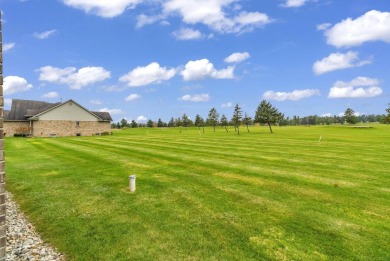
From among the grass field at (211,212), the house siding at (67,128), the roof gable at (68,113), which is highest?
the roof gable at (68,113)

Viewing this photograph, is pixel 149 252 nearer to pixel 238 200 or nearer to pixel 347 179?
pixel 238 200

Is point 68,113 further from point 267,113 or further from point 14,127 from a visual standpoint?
point 267,113

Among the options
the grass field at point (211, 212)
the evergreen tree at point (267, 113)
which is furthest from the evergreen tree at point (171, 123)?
the grass field at point (211, 212)

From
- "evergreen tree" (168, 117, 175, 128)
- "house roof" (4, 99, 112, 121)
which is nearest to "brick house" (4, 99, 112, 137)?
"house roof" (4, 99, 112, 121)

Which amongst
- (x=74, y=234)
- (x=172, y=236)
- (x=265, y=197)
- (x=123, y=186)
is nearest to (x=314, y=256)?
(x=172, y=236)

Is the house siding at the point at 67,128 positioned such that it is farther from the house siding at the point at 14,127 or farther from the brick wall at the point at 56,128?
the house siding at the point at 14,127

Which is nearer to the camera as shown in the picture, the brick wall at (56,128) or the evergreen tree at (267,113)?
the brick wall at (56,128)

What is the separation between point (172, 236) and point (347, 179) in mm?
10738

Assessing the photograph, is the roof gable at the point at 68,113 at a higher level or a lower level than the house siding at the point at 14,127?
higher

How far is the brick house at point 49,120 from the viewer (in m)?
58.6

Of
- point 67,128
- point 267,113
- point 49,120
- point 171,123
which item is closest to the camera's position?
point 49,120

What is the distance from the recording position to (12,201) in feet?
36.7

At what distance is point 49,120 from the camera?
6006 centimetres

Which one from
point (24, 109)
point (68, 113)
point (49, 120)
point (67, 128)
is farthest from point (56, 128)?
point (24, 109)
